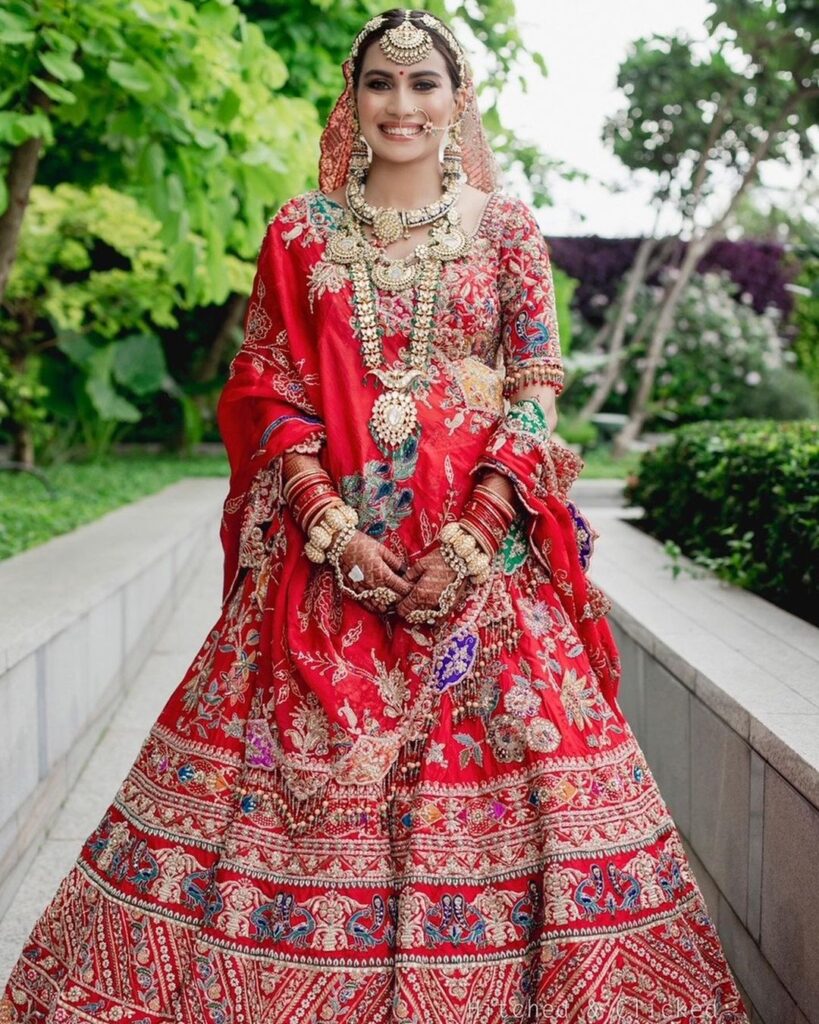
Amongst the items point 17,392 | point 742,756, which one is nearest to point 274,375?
point 742,756

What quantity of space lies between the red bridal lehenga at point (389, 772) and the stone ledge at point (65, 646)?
905 mm

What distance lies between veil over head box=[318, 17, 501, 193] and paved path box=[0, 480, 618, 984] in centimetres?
182

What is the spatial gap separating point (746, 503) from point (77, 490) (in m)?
4.80

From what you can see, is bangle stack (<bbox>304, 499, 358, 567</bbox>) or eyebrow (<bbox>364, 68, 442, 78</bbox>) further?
eyebrow (<bbox>364, 68, 442, 78</bbox>)

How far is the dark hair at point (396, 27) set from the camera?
2508 millimetres

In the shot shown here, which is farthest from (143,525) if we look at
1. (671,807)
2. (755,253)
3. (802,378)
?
(755,253)

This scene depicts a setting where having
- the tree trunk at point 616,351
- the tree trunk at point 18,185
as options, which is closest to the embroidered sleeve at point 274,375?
→ the tree trunk at point 18,185

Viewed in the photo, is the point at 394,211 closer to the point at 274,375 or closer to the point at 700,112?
the point at 274,375

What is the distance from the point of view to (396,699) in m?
2.33

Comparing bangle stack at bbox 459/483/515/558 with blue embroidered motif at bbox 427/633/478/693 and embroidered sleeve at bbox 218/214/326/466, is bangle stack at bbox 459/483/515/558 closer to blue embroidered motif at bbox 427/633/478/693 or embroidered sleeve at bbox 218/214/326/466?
blue embroidered motif at bbox 427/633/478/693

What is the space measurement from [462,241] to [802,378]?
13.8m

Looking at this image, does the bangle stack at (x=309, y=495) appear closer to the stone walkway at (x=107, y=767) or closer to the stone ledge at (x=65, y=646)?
the stone ledge at (x=65, y=646)

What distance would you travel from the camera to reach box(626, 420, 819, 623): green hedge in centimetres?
390

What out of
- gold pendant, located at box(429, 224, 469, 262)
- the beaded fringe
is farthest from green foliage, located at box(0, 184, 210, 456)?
the beaded fringe
